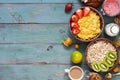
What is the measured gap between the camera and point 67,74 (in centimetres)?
169

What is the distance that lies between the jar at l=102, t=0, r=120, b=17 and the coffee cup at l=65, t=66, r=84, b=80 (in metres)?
0.32

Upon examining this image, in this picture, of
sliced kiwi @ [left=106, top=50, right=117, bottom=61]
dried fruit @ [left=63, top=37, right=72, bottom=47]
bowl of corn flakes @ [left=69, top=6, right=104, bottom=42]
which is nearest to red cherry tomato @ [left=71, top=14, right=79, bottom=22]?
bowl of corn flakes @ [left=69, top=6, right=104, bottom=42]

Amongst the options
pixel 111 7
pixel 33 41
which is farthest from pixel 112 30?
pixel 33 41

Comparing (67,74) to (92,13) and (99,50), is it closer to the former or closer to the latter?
(99,50)

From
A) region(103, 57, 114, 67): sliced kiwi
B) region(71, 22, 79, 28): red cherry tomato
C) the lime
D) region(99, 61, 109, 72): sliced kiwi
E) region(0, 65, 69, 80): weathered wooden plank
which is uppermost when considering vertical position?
region(71, 22, 79, 28): red cherry tomato

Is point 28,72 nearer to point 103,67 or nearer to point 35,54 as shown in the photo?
point 35,54

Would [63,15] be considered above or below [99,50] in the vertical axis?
above

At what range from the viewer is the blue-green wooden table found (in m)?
1.70

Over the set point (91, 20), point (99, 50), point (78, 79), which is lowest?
point (78, 79)

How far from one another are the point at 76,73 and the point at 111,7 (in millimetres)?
379

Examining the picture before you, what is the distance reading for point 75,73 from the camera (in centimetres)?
166

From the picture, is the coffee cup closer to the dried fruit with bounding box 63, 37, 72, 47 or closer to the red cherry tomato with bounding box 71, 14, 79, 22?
the dried fruit with bounding box 63, 37, 72, 47

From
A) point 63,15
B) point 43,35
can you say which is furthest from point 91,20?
point 43,35

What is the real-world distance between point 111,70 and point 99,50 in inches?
5.0
